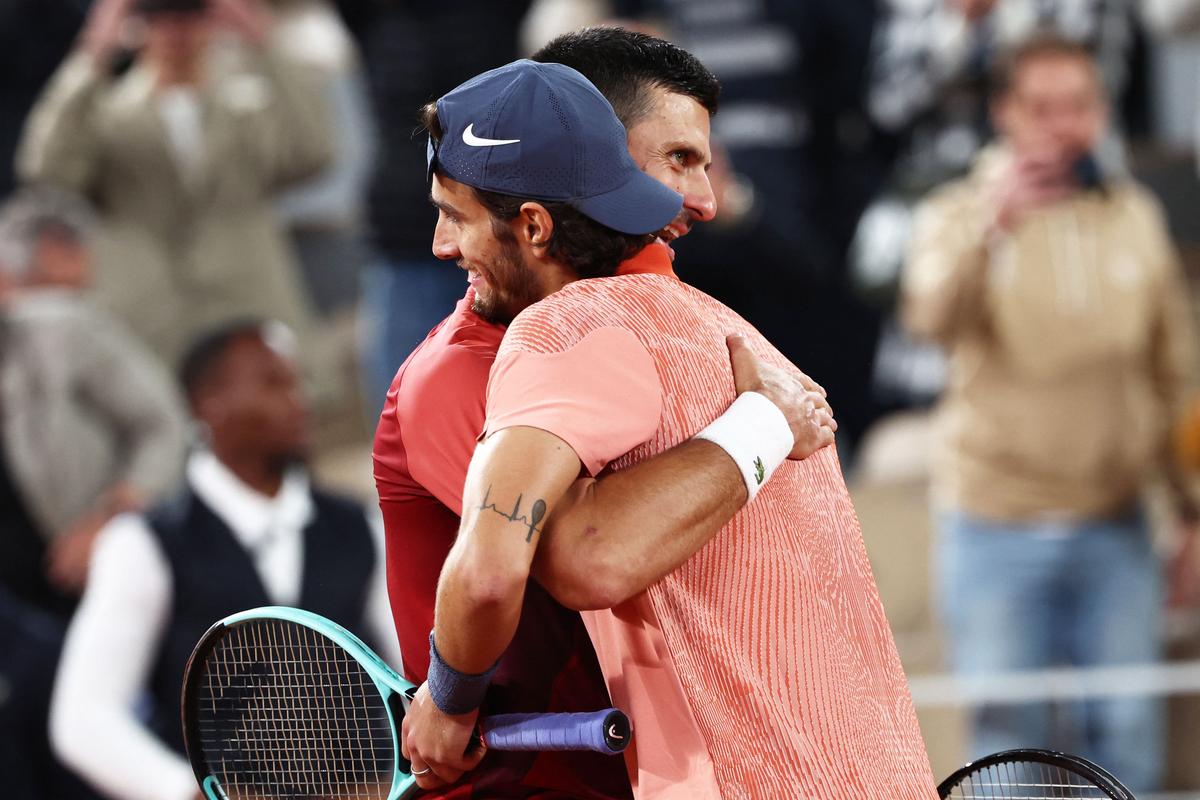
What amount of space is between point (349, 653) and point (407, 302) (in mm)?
3219

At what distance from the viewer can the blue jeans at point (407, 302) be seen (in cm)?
524

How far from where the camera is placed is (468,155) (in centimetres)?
196

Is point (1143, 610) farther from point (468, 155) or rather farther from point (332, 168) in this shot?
point (468, 155)

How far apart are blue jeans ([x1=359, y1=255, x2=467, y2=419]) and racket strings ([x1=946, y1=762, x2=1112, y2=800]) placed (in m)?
2.92

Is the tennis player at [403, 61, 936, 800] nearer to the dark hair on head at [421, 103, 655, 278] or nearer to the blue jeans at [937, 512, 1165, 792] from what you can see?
the dark hair on head at [421, 103, 655, 278]

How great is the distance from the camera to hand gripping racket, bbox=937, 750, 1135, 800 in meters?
2.15

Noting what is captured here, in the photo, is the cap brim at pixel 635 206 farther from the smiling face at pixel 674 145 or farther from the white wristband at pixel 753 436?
the white wristband at pixel 753 436

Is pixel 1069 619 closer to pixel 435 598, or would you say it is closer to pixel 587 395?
pixel 435 598

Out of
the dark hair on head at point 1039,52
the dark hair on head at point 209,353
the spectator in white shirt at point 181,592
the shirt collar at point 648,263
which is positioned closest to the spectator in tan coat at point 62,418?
the dark hair on head at point 209,353

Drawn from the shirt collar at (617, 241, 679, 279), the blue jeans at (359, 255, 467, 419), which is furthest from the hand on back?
the blue jeans at (359, 255, 467, 419)

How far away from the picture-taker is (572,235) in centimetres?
198

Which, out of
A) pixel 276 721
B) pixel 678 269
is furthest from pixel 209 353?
pixel 276 721

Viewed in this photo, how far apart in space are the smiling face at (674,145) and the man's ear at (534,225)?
0.15 m

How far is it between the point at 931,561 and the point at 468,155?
4248 mm
